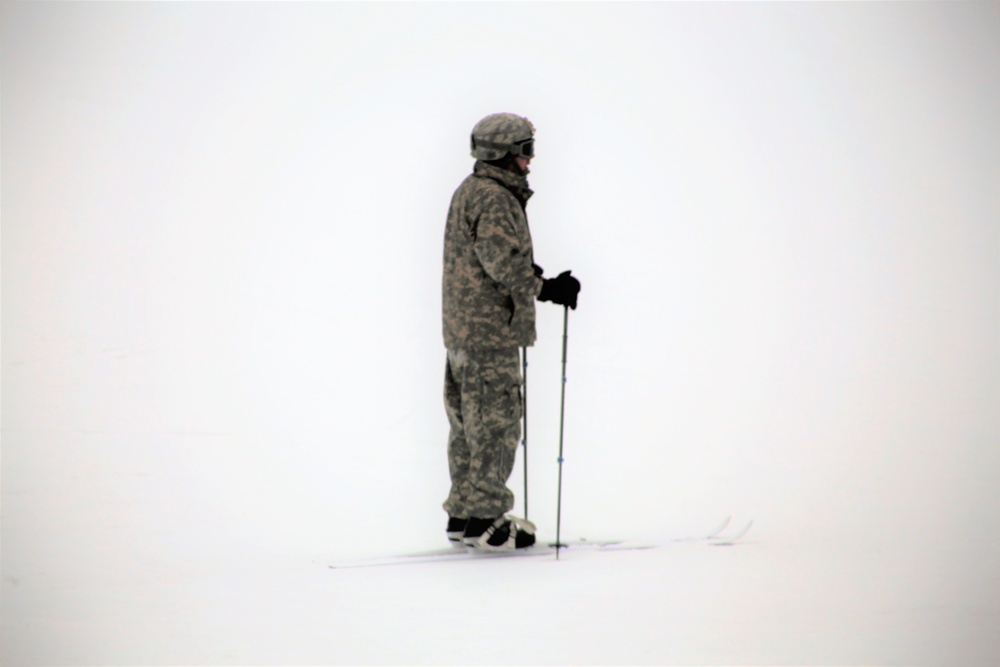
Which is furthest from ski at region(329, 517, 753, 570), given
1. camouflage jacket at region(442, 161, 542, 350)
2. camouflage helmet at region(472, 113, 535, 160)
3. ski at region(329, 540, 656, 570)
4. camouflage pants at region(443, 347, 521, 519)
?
camouflage helmet at region(472, 113, 535, 160)

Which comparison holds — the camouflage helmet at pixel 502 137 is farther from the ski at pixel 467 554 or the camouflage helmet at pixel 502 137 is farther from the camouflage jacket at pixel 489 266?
the ski at pixel 467 554

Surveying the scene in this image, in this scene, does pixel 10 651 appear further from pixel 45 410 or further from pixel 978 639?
pixel 45 410

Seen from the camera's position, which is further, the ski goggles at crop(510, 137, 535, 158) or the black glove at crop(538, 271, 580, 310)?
the ski goggles at crop(510, 137, 535, 158)

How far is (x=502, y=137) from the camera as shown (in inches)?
225

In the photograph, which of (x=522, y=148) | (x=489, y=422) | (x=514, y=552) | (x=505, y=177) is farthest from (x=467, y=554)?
(x=522, y=148)

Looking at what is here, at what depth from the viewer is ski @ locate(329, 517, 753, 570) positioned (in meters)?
5.71

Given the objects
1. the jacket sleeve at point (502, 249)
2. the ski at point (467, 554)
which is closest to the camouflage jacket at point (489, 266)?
the jacket sleeve at point (502, 249)

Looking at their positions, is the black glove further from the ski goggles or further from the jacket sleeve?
the ski goggles

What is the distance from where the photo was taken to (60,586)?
17.9ft

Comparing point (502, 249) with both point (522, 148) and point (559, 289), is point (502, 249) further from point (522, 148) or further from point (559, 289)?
point (522, 148)

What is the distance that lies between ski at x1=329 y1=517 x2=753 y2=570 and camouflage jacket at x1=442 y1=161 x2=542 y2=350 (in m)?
0.89

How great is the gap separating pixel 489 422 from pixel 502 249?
749 millimetres

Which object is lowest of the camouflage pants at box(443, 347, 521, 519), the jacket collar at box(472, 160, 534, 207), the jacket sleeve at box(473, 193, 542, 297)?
the camouflage pants at box(443, 347, 521, 519)

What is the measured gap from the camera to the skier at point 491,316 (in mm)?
5641
